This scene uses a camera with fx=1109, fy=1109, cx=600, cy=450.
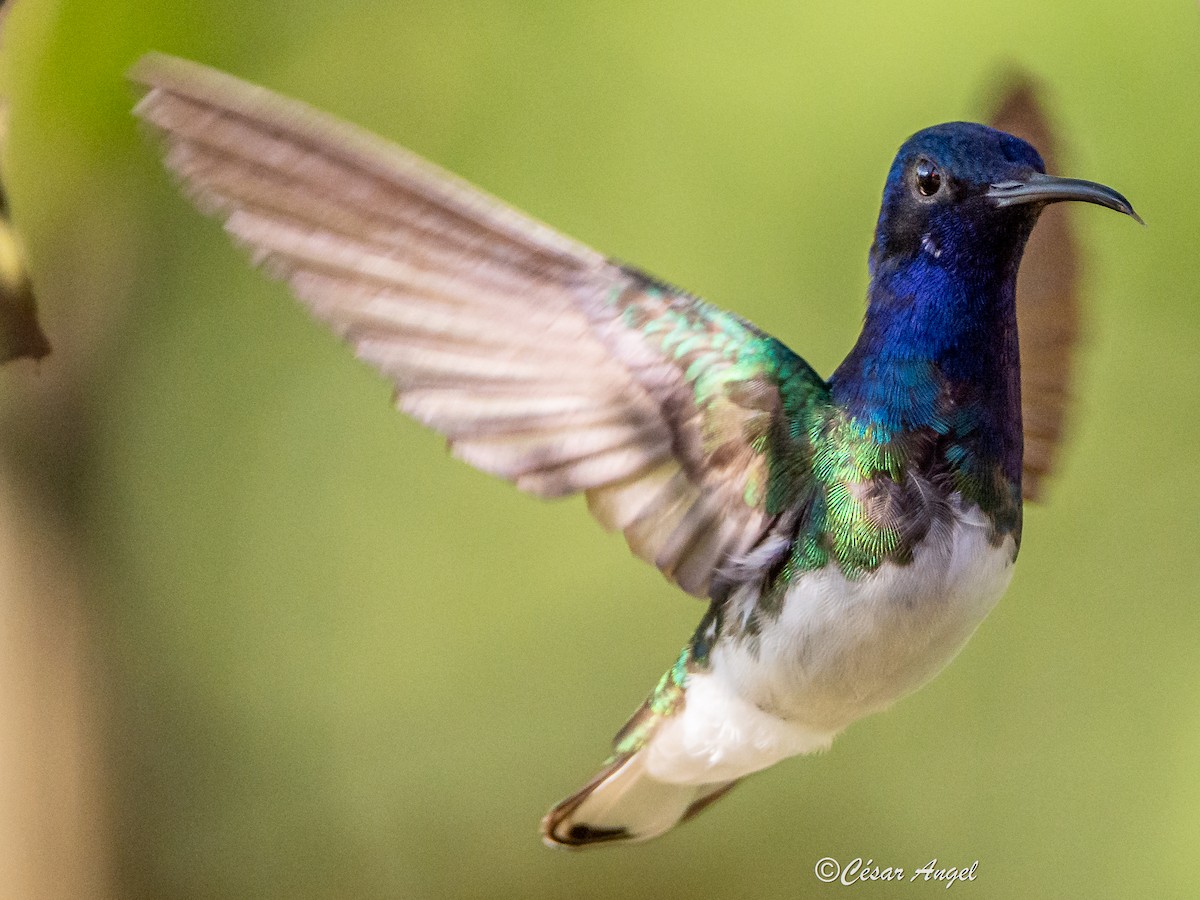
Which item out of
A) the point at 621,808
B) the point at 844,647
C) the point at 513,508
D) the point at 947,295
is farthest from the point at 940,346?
the point at 513,508

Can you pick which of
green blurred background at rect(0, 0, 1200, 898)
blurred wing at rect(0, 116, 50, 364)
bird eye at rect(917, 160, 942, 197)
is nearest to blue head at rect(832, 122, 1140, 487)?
bird eye at rect(917, 160, 942, 197)

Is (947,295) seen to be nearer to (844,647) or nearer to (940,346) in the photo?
(940,346)

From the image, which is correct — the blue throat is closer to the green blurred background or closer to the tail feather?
the tail feather

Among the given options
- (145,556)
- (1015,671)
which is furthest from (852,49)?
(145,556)

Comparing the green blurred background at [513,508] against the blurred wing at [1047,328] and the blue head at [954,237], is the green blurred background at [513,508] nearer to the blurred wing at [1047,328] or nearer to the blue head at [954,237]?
the blurred wing at [1047,328]

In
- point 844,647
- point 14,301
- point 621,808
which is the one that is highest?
point 14,301

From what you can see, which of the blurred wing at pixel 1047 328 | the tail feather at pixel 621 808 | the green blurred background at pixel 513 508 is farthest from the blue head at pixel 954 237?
the green blurred background at pixel 513 508
